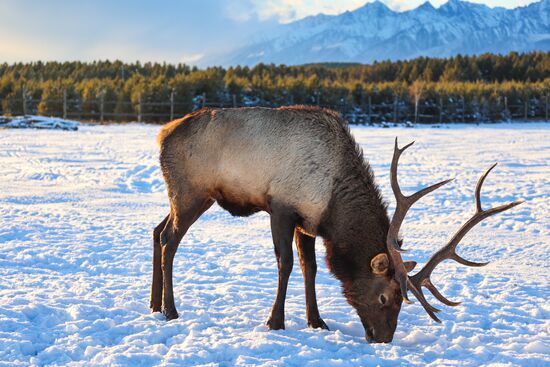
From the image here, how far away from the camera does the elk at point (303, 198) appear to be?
206 inches

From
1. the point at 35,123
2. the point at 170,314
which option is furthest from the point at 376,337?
the point at 35,123

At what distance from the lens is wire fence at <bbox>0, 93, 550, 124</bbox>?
125 ft

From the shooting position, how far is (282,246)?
5504 millimetres

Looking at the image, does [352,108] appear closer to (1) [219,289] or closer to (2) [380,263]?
(1) [219,289]

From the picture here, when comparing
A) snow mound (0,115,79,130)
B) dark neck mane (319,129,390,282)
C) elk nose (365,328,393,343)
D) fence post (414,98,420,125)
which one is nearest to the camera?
elk nose (365,328,393,343)

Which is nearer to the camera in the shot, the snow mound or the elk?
the elk

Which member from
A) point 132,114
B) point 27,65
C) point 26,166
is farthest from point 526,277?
point 27,65

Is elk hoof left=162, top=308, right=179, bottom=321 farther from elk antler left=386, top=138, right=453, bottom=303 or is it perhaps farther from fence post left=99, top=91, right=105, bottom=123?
fence post left=99, top=91, right=105, bottom=123

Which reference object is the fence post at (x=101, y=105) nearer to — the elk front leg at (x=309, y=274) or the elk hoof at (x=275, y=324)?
the elk front leg at (x=309, y=274)

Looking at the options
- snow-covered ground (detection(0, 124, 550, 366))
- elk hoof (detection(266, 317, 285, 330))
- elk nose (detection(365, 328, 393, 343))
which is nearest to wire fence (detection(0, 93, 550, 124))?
snow-covered ground (detection(0, 124, 550, 366))

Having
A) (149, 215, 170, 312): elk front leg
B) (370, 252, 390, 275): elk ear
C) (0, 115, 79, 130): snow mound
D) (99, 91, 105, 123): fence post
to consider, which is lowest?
(149, 215, 170, 312): elk front leg

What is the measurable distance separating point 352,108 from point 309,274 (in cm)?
3841

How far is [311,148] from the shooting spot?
5625 millimetres

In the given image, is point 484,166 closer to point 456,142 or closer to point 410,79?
point 456,142
